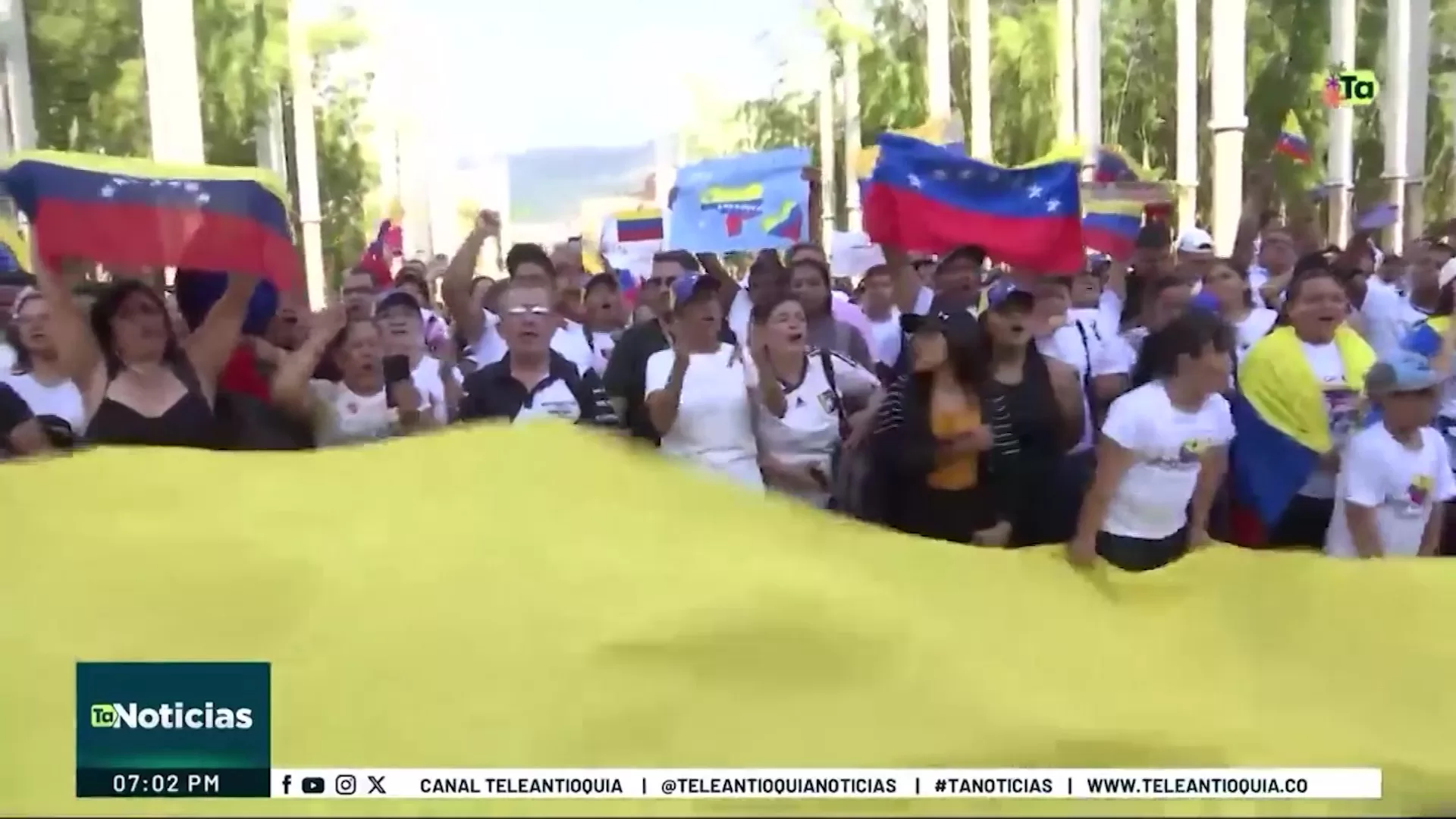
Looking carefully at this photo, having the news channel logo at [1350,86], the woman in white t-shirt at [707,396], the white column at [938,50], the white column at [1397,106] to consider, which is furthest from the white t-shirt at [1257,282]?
the woman in white t-shirt at [707,396]

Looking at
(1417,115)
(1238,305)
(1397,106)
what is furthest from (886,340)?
(1417,115)

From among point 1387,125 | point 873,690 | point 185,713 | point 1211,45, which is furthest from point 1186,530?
point 1387,125

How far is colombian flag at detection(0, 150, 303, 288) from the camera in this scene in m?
2.19

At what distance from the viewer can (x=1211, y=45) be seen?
2.63 m

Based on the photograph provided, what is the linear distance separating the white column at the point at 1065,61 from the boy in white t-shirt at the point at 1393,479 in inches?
27.6

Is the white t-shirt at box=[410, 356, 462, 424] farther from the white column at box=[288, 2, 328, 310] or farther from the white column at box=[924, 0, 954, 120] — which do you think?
the white column at box=[924, 0, 954, 120]

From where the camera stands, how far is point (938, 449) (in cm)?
233

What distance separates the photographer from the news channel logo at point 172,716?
223 cm

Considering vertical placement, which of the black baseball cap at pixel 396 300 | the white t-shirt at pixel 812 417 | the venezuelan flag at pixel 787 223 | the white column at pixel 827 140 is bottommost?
the white t-shirt at pixel 812 417

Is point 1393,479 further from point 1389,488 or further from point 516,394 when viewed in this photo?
point 516,394

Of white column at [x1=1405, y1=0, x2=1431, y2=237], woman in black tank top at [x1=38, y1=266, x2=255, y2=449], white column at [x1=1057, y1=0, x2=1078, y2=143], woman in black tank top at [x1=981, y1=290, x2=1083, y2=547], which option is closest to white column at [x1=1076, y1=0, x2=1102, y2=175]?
white column at [x1=1057, y1=0, x2=1078, y2=143]

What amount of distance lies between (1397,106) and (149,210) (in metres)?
3.21

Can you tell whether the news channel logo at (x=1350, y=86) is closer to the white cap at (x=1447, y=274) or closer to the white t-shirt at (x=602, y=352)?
the white cap at (x=1447, y=274)

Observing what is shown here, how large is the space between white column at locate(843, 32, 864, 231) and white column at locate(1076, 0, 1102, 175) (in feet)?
1.38
